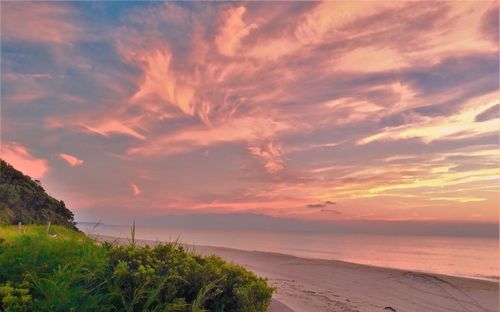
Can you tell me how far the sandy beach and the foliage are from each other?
2534 millimetres

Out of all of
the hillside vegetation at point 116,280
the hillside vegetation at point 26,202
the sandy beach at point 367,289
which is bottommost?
the sandy beach at point 367,289

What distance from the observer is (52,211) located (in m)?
18.6

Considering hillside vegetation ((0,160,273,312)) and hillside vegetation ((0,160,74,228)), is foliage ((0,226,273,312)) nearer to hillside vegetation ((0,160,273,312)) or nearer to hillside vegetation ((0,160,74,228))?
hillside vegetation ((0,160,273,312))

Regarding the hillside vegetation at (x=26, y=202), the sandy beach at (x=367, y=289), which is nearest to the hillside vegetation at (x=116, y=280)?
the sandy beach at (x=367, y=289)

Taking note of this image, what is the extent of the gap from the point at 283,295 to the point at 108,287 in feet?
26.9

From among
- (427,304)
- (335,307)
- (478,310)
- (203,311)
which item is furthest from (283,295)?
(203,311)

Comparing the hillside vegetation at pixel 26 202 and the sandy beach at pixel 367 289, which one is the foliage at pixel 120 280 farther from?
the hillside vegetation at pixel 26 202

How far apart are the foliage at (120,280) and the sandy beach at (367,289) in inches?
99.8

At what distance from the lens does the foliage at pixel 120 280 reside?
569 centimetres

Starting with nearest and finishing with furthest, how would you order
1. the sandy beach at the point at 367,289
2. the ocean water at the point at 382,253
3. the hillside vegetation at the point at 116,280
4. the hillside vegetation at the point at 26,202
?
1. the hillside vegetation at the point at 116,280
2. the sandy beach at the point at 367,289
3. the hillside vegetation at the point at 26,202
4. the ocean water at the point at 382,253

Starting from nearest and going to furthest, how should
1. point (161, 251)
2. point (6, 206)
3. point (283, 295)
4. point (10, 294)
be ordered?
point (10, 294) < point (161, 251) < point (283, 295) < point (6, 206)

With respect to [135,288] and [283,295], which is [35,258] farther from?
[283,295]

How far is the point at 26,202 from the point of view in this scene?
18016 mm

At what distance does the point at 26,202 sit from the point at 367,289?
551 inches
